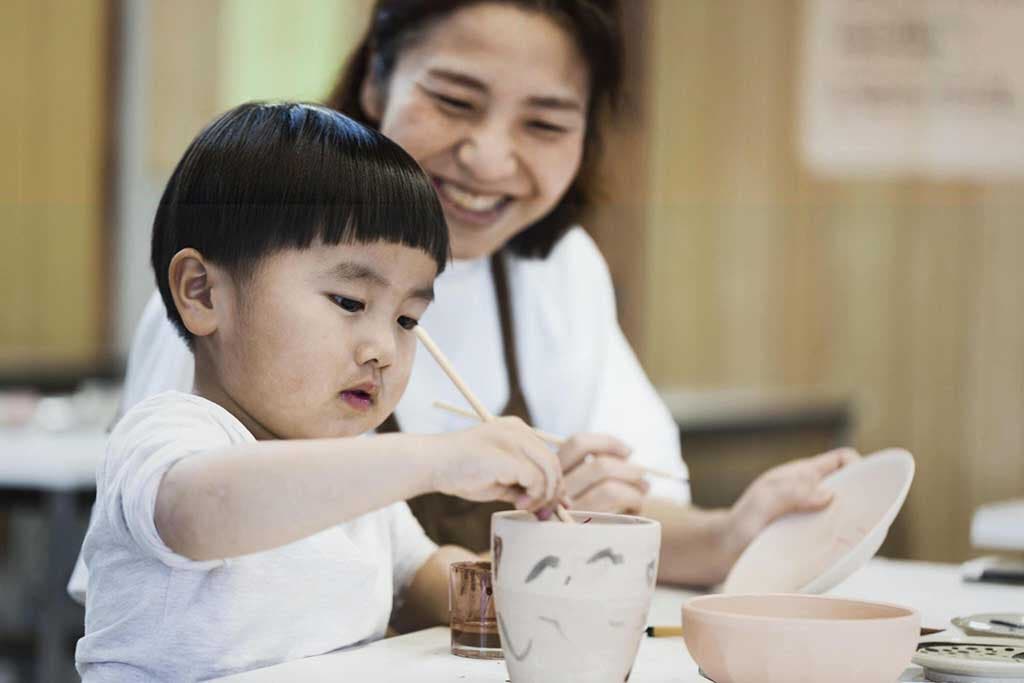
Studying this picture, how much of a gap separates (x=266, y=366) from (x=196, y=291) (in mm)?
→ 63

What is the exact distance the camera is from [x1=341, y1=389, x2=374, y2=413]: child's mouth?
0.78 meters

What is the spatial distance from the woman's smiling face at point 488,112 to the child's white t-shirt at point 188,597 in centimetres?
43

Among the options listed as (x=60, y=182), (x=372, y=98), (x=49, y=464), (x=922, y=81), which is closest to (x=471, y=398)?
(x=372, y=98)

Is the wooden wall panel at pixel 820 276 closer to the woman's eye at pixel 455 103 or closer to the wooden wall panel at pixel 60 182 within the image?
the wooden wall panel at pixel 60 182

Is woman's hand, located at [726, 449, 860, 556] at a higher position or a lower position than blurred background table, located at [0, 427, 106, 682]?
higher

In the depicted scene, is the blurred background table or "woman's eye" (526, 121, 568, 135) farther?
the blurred background table

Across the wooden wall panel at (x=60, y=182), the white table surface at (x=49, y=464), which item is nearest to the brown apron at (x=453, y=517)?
the white table surface at (x=49, y=464)

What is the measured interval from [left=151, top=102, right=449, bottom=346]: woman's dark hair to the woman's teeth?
30 centimetres

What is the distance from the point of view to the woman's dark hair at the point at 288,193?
77 cm

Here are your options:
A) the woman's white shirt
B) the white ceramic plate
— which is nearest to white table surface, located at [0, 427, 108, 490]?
the woman's white shirt

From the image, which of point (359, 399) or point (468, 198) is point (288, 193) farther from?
point (468, 198)

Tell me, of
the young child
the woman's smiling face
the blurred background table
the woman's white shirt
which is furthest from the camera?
the blurred background table

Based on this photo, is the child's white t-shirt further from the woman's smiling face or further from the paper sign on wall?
the paper sign on wall

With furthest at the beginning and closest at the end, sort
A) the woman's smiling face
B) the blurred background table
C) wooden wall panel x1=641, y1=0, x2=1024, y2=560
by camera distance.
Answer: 1. wooden wall panel x1=641, y1=0, x2=1024, y2=560
2. the blurred background table
3. the woman's smiling face
